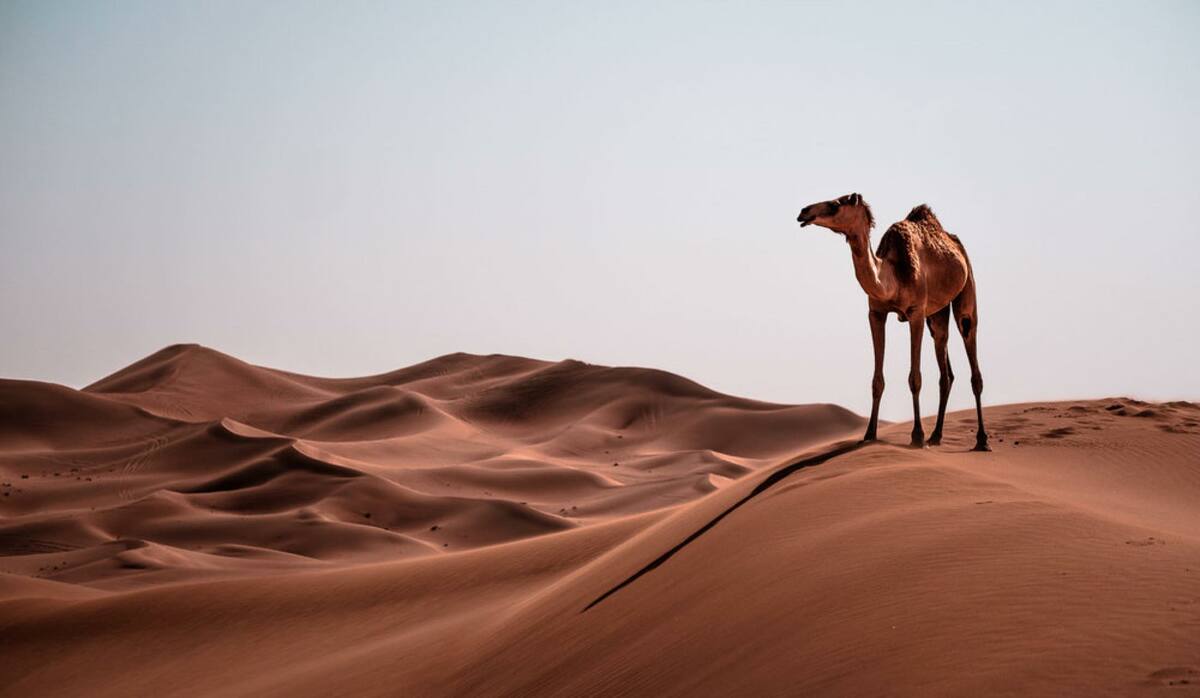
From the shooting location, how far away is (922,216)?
44.8 ft

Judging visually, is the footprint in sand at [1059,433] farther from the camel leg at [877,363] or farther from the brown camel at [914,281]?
the camel leg at [877,363]

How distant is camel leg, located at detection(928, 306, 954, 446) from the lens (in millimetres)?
13148

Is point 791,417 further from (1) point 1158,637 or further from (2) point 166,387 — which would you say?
(1) point 1158,637

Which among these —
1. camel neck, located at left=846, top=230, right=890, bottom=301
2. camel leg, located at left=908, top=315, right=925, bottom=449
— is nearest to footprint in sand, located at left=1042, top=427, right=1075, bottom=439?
camel leg, located at left=908, top=315, right=925, bottom=449

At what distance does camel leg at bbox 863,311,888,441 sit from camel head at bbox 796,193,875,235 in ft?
3.60

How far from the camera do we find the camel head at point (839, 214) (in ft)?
37.2

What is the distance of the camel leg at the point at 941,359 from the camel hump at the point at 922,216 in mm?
943

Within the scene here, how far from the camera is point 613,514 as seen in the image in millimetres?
34875

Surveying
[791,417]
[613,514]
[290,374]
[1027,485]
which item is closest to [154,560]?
[613,514]

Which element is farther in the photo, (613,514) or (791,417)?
(791,417)

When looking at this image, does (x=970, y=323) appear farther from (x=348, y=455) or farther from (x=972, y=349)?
(x=348, y=455)

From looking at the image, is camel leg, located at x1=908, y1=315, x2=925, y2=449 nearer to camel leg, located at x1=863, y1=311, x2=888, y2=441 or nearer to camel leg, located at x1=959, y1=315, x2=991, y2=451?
camel leg, located at x1=863, y1=311, x2=888, y2=441

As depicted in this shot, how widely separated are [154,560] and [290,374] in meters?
45.0

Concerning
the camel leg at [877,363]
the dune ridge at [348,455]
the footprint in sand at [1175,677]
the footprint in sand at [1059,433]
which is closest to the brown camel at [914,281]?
the camel leg at [877,363]
